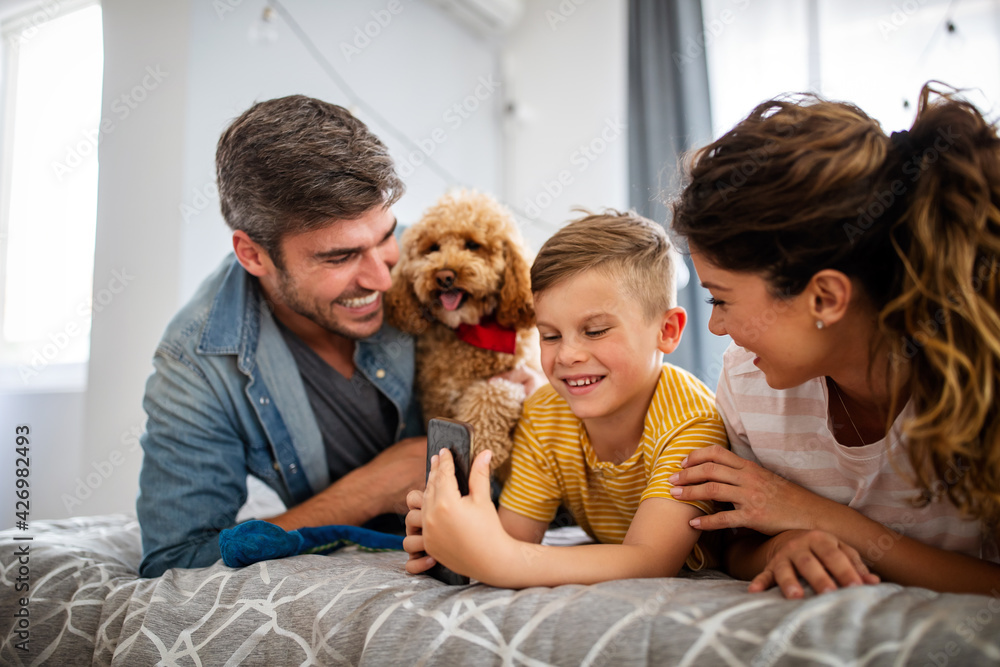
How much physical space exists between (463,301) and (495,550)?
2.64 ft

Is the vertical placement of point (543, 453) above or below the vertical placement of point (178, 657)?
above

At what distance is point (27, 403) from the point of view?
255 centimetres

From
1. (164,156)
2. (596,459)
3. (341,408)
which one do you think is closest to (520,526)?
(596,459)

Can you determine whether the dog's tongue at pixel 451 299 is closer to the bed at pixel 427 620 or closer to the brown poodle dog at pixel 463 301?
the brown poodle dog at pixel 463 301

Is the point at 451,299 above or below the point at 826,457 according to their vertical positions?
above

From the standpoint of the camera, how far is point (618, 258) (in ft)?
3.91

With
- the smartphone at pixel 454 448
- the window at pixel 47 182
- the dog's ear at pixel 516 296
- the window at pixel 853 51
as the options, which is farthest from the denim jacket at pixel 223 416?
the window at pixel 853 51

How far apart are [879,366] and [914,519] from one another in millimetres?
245

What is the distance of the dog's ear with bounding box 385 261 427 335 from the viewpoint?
167 cm

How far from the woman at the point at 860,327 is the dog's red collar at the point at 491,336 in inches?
24.6

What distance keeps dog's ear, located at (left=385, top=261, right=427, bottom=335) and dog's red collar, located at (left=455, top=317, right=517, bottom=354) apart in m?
0.14

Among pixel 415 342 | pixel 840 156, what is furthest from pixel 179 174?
pixel 840 156

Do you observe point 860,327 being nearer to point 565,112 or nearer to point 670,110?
point 670,110

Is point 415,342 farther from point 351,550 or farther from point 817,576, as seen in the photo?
point 817,576
